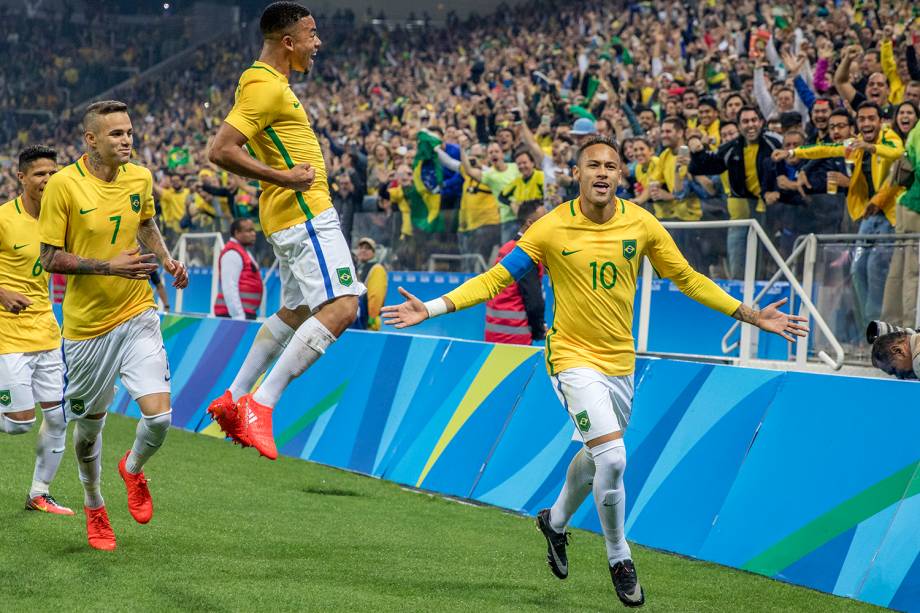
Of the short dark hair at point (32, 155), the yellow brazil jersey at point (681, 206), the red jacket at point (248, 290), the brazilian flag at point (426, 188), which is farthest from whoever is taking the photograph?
the brazilian flag at point (426, 188)

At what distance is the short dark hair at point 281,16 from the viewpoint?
21.5 ft

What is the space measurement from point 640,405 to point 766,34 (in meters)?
10.4

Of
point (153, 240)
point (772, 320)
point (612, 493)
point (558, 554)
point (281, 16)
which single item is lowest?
point (558, 554)

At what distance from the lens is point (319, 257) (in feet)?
21.8

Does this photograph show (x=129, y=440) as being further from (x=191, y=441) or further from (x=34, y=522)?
(x=34, y=522)

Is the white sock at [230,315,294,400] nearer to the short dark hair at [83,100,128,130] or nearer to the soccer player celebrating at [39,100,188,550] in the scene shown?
the soccer player celebrating at [39,100,188,550]

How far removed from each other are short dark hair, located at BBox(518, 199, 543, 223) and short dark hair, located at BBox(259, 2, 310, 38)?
251 inches

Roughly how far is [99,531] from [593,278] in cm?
327

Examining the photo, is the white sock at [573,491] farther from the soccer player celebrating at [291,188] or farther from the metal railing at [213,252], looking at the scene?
the metal railing at [213,252]

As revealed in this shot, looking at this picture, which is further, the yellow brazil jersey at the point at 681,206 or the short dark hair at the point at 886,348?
the yellow brazil jersey at the point at 681,206

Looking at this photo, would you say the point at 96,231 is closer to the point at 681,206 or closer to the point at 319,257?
the point at 319,257

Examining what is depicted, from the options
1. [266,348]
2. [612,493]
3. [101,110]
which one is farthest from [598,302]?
[101,110]

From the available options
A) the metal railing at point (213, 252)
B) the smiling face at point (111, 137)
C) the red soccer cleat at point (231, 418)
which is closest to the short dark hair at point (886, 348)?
the red soccer cleat at point (231, 418)

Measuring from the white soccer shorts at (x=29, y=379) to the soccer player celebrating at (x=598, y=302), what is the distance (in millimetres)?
3578
